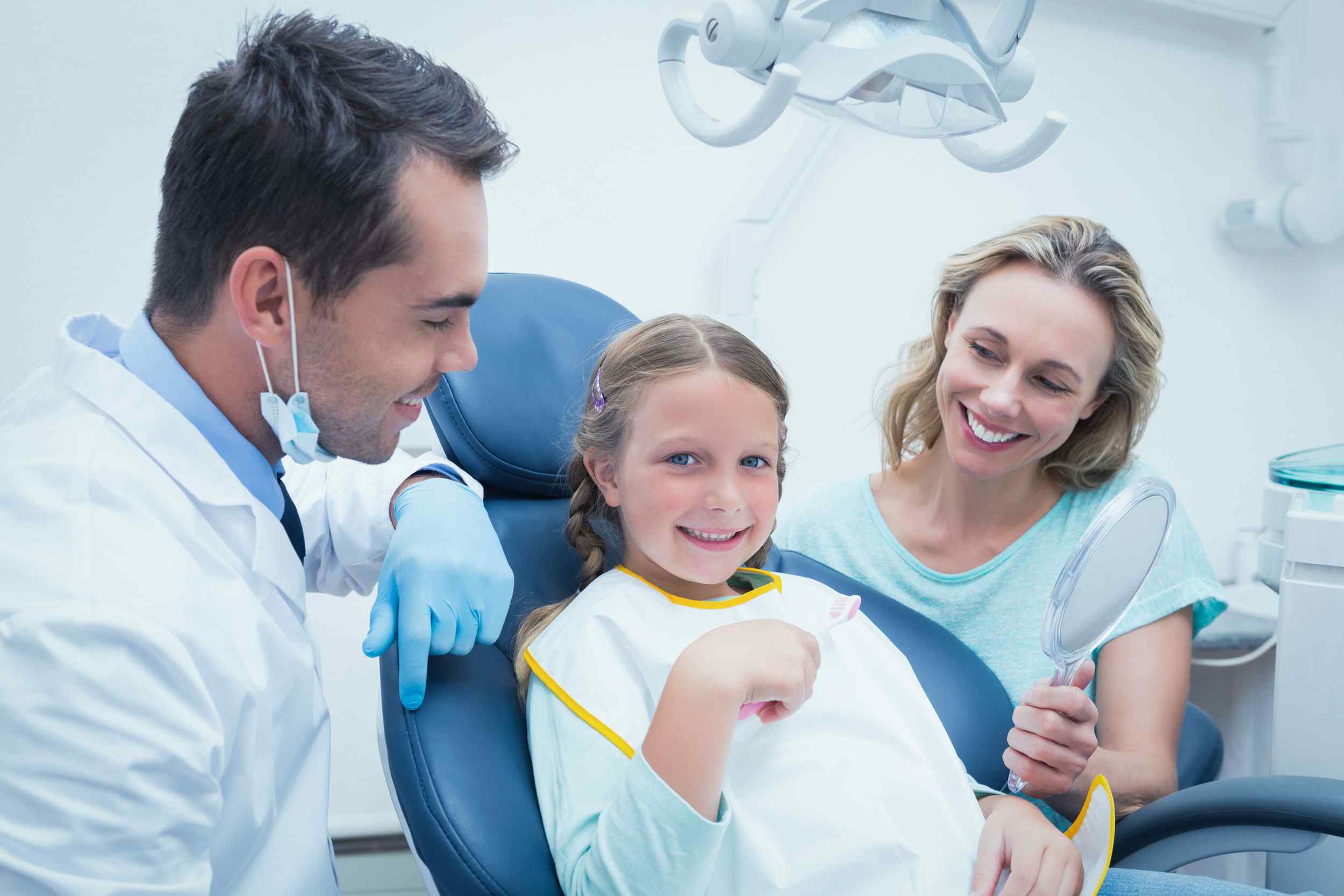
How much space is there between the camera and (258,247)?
98 cm

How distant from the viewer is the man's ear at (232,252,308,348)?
0.98 metres

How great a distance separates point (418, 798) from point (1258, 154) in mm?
2577

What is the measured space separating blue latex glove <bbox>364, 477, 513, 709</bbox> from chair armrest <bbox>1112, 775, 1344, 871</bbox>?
78cm

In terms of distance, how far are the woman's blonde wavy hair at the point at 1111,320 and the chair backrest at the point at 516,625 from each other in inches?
14.7

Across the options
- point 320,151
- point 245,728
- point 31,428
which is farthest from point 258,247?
point 245,728

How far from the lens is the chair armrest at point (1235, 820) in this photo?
1061mm

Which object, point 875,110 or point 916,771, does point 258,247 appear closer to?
point 875,110

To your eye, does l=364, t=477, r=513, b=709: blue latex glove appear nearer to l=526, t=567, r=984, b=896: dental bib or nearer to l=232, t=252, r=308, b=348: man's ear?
l=526, t=567, r=984, b=896: dental bib

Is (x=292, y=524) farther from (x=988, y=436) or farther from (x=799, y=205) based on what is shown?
(x=799, y=205)

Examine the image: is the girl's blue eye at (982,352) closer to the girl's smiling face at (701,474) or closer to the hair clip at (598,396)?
the girl's smiling face at (701,474)

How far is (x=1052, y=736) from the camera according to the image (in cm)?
107

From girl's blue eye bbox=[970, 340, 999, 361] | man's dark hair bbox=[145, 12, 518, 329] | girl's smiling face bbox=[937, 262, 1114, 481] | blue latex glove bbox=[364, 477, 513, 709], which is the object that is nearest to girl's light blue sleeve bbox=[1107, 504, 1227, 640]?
girl's smiling face bbox=[937, 262, 1114, 481]

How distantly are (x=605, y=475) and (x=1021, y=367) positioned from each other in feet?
1.99

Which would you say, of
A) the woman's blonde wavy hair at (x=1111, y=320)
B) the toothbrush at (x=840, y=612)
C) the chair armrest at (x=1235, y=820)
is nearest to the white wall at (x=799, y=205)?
the woman's blonde wavy hair at (x=1111, y=320)
